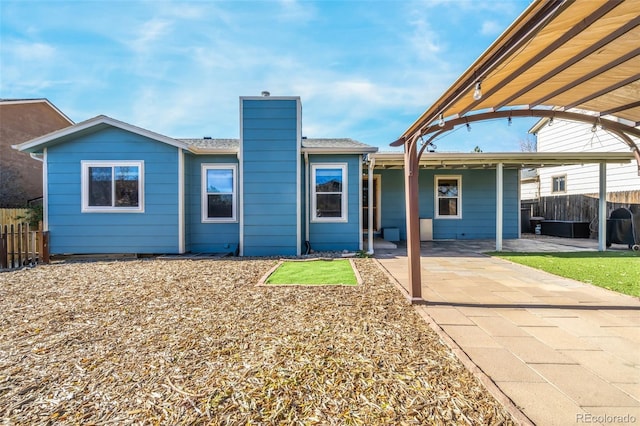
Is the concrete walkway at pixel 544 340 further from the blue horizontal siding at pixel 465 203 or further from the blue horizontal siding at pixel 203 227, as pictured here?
the blue horizontal siding at pixel 465 203

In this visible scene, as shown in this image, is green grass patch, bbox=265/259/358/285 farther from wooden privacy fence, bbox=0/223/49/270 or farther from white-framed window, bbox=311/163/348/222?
wooden privacy fence, bbox=0/223/49/270

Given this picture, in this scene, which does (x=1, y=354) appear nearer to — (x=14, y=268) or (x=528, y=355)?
(x=528, y=355)

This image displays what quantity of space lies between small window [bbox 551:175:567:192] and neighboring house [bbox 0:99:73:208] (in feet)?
77.9

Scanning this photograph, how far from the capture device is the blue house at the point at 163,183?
7.23 m

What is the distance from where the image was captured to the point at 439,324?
3.03 m

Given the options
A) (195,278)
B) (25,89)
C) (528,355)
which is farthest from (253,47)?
(25,89)

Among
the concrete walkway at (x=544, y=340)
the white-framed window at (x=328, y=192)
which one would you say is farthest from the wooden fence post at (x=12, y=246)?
the concrete walkway at (x=544, y=340)

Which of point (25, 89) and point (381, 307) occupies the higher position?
point (25, 89)

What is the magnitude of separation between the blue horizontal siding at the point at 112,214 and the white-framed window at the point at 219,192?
0.76 metres

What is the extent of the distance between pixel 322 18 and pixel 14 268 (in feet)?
30.5

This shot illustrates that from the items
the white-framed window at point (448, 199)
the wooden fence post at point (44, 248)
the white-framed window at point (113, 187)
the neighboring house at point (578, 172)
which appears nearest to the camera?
the wooden fence post at point (44, 248)

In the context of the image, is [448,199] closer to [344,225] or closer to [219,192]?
[344,225]

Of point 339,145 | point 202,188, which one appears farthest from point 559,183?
point 202,188

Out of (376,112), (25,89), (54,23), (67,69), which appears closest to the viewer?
(54,23)
